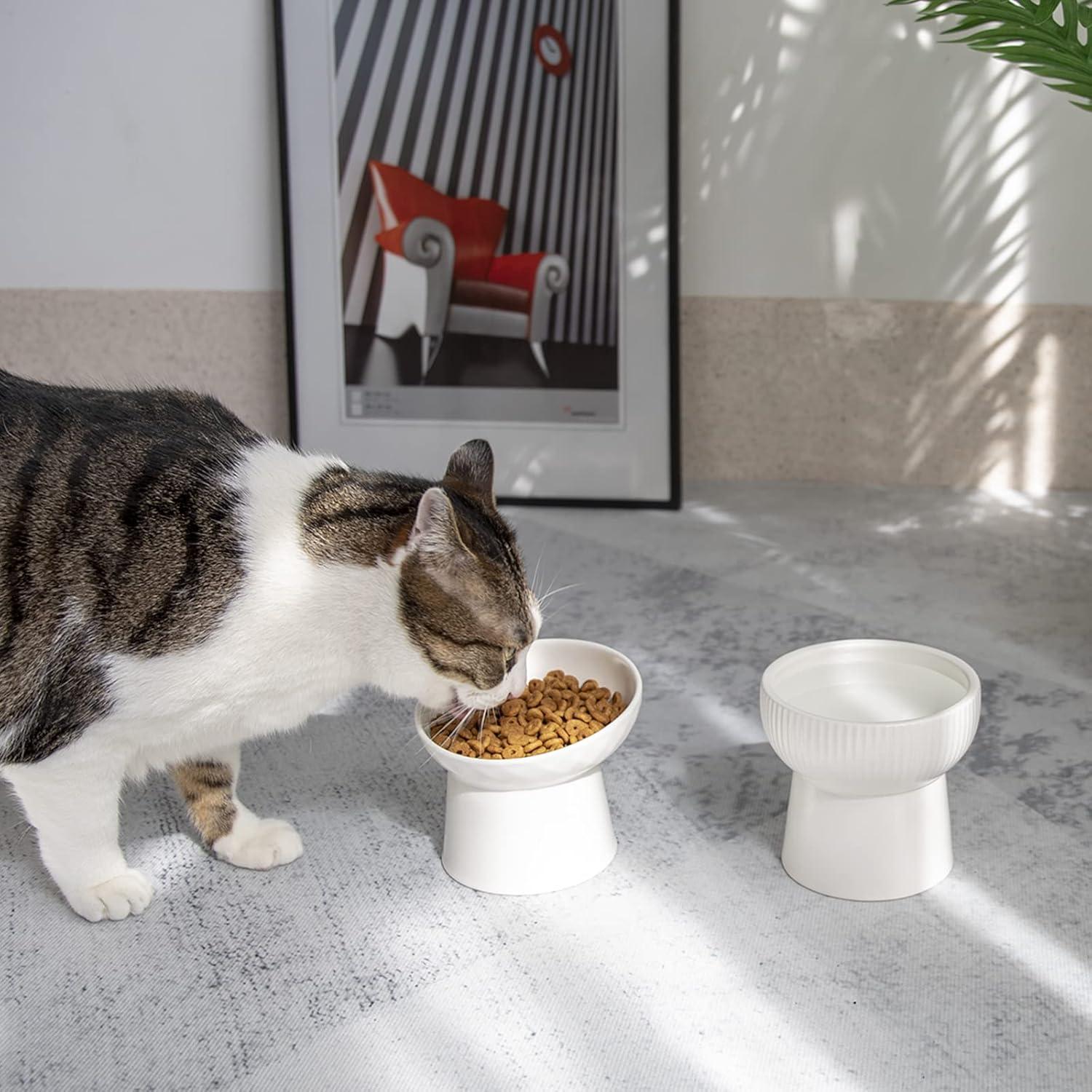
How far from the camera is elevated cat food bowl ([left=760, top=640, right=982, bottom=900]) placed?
3.77ft

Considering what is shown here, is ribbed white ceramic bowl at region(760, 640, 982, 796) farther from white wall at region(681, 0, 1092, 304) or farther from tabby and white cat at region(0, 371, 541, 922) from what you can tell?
white wall at region(681, 0, 1092, 304)

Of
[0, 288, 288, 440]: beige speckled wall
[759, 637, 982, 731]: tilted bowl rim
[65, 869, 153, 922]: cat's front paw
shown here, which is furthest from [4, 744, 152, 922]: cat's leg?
[0, 288, 288, 440]: beige speckled wall

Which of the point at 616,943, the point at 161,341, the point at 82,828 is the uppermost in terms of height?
the point at 161,341

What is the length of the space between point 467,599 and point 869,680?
1.46 feet

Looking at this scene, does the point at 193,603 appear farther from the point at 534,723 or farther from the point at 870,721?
the point at 870,721

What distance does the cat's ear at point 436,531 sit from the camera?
1086 millimetres

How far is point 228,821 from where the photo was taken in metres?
1.36

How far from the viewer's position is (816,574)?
2.08 metres

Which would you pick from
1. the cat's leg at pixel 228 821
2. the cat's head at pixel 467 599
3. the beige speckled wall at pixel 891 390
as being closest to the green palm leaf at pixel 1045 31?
the cat's head at pixel 467 599

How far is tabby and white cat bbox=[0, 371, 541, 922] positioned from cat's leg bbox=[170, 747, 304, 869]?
105 millimetres

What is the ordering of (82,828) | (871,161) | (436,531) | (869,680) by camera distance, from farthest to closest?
(871,161), (869,680), (82,828), (436,531)

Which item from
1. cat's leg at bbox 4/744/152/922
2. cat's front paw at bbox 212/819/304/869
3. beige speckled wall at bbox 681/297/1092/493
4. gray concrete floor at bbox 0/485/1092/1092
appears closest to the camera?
gray concrete floor at bbox 0/485/1092/1092

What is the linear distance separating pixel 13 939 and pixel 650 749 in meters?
0.72

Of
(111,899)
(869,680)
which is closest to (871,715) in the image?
(869,680)
